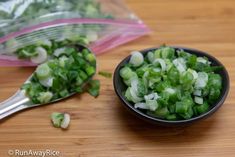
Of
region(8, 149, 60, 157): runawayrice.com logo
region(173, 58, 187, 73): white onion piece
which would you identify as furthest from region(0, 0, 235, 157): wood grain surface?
region(173, 58, 187, 73): white onion piece

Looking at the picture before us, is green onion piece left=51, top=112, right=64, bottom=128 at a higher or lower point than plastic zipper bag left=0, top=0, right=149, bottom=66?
lower

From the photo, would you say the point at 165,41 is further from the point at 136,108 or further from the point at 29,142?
the point at 29,142

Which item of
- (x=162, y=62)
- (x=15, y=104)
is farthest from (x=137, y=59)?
(x=15, y=104)

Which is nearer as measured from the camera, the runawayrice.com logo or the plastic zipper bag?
the runawayrice.com logo

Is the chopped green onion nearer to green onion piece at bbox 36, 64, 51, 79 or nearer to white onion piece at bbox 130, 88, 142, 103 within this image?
white onion piece at bbox 130, 88, 142, 103

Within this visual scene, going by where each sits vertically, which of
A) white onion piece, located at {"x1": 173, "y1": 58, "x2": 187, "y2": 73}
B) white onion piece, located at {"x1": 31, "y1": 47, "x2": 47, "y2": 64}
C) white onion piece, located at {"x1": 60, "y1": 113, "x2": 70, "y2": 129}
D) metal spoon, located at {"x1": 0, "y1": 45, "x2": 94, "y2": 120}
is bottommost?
white onion piece, located at {"x1": 60, "y1": 113, "x2": 70, "y2": 129}

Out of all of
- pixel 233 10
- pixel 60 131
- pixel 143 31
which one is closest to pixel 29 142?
pixel 60 131

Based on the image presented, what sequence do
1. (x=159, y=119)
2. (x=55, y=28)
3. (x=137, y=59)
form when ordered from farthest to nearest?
(x=55, y=28), (x=137, y=59), (x=159, y=119)

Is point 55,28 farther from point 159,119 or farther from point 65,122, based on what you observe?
point 159,119
